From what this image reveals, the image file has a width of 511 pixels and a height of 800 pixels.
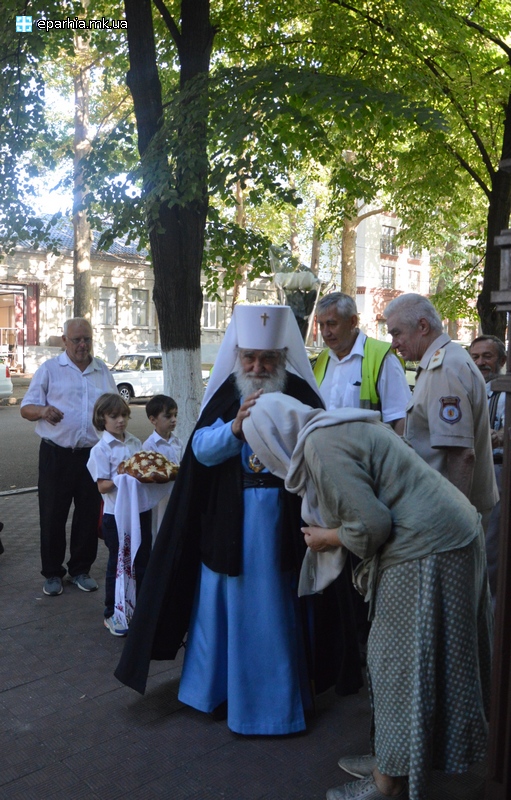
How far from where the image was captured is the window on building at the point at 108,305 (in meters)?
35.1

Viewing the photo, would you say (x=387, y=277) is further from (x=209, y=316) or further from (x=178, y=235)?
(x=178, y=235)

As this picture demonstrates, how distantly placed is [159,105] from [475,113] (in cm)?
555

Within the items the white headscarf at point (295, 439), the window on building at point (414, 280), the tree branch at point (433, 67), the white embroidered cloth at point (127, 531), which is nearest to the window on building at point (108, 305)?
the window on building at point (414, 280)

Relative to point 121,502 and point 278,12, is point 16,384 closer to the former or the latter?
point 278,12

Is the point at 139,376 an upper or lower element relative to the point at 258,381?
lower

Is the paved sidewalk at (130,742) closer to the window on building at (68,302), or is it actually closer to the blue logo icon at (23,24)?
the blue logo icon at (23,24)

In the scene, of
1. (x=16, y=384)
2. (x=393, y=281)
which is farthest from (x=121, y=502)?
(x=393, y=281)

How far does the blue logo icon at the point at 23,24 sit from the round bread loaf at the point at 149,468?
5905mm

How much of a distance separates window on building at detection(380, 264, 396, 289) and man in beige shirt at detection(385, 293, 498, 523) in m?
43.9

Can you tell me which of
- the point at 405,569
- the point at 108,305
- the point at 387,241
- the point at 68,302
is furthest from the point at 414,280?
the point at 405,569

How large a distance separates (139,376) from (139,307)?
12460 mm

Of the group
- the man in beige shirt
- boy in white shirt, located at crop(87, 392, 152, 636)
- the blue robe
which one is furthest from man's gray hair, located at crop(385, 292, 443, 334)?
boy in white shirt, located at crop(87, 392, 152, 636)

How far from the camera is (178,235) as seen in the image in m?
7.66

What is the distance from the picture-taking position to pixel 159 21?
10164mm
